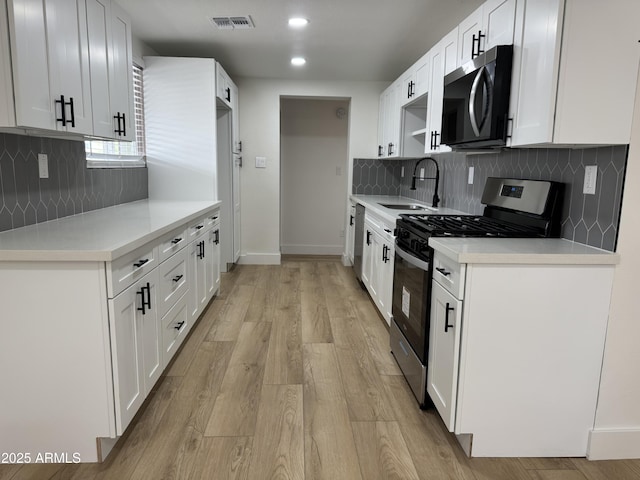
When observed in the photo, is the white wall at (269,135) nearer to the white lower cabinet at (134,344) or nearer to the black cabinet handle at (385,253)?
the black cabinet handle at (385,253)

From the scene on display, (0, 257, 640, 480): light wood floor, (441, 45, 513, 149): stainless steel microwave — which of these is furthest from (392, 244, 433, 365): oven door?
(441, 45, 513, 149): stainless steel microwave

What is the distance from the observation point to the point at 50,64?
1.99m

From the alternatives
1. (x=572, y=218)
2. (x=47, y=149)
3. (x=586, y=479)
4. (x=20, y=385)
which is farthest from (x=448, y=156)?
(x=20, y=385)

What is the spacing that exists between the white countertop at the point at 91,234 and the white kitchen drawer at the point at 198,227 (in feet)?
0.28

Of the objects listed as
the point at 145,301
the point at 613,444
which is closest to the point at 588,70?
the point at 613,444

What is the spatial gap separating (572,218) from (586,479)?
43.6 inches

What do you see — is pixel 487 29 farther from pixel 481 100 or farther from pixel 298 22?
pixel 298 22

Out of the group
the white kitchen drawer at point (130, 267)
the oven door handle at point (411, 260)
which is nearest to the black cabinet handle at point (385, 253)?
the oven door handle at point (411, 260)

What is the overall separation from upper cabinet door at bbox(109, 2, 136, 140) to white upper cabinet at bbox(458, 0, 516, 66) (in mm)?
2040

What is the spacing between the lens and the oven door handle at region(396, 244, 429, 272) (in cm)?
230

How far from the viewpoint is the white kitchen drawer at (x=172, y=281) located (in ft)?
8.21

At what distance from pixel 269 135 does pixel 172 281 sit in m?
3.20

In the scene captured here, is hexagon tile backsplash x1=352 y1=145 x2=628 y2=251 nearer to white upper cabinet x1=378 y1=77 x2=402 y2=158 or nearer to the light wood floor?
white upper cabinet x1=378 y1=77 x2=402 y2=158

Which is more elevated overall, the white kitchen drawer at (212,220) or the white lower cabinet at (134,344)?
the white kitchen drawer at (212,220)
